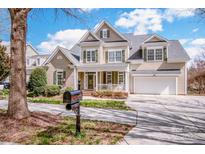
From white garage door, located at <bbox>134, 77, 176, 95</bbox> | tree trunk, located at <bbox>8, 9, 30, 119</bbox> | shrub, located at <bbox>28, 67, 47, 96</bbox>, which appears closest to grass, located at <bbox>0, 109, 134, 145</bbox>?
tree trunk, located at <bbox>8, 9, 30, 119</bbox>

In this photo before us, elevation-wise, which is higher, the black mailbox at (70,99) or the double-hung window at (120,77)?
the double-hung window at (120,77)

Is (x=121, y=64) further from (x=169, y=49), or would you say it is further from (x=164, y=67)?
(x=169, y=49)

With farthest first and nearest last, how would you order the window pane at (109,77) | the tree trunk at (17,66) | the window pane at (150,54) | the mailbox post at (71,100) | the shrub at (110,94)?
1. the window pane at (109,77)
2. the window pane at (150,54)
3. the shrub at (110,94)
4. the tree trunk at (17,66)
5. the mailbox post at (71,100)

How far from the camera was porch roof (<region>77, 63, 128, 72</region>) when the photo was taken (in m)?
15.1

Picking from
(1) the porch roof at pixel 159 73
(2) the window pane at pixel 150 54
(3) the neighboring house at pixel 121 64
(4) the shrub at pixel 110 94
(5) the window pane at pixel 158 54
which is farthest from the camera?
(2) the window pane at pixel 150 54

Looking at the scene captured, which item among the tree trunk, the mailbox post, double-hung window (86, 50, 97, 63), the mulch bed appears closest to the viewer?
the mailbox post

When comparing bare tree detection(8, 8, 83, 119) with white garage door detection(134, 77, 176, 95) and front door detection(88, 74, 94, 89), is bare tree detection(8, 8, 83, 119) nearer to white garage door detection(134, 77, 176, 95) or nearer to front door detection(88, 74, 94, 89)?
front door detection(88, 74, 94, 89)

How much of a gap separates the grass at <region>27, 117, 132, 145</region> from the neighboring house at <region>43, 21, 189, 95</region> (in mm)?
9344

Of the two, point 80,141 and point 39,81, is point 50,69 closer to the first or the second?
point 39,81

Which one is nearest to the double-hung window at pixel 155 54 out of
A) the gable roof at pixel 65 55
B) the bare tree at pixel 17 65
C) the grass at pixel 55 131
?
the gable roof at pixel 65 55

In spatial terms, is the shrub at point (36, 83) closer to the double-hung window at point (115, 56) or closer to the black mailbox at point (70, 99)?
the double-hung window at point (115, 56)

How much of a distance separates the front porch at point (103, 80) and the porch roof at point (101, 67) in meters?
0.38

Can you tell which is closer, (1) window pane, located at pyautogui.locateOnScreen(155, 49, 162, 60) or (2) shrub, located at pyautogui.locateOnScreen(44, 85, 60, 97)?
(2) shrub, located at pyautogui.locateOnScreen(44, 85, 60, 97)

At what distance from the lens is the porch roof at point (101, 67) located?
49.5 feet
